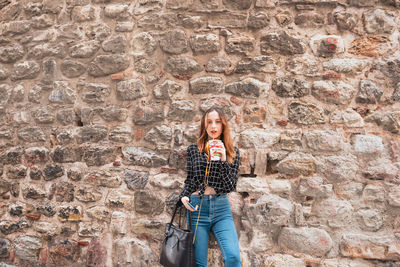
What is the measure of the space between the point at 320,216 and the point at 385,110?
1.03 m

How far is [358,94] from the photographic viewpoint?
95.6 inches

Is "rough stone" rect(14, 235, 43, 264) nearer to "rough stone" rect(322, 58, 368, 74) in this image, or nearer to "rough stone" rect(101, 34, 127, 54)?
"rough stone" rect(101, 34, 127, 54)

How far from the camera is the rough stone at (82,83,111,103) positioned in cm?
274

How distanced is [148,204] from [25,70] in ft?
6.24

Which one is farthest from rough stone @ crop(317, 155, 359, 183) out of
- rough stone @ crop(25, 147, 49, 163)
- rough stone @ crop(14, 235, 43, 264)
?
rough stone @ crop(14, 235, 43, 264)

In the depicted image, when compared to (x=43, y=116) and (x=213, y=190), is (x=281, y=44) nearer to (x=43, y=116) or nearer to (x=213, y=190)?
(x=213, y=190)

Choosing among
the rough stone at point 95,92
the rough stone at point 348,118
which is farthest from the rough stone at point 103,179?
the rough stone at point 348,118

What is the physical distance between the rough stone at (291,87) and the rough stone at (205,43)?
626mm

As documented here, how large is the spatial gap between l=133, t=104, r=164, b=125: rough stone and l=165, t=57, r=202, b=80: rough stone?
34 cm

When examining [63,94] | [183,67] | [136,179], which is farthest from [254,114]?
[63,94]

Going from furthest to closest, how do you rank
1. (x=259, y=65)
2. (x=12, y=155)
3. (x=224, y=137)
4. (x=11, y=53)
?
(x=11, y=53), (x=12, y=155), (x=259, y=65), (x=224, y=137)

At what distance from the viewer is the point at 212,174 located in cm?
209

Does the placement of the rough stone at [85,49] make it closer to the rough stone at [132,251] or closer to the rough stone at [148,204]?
the rough stone at [148,204]

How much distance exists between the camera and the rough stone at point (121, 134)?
2.66 m
